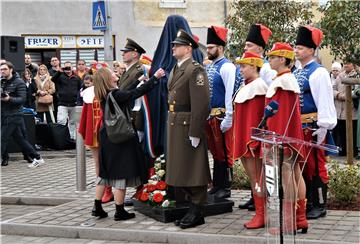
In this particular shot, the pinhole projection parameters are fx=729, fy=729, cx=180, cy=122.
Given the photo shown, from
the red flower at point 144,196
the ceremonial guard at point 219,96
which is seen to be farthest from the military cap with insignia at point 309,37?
the red flower at point 144,196

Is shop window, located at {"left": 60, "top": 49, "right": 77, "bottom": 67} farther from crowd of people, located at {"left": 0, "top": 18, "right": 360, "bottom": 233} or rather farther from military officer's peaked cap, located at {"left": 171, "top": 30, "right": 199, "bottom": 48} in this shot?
military officer's peaked cap, located at {"left": 171, "top": 30, "right": 199, "bottom": 48}

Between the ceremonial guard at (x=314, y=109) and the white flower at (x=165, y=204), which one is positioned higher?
the ceremonial guard at (x=314, y=109)

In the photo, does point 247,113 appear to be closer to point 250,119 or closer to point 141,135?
point 250,119

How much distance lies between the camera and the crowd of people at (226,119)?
290 inches

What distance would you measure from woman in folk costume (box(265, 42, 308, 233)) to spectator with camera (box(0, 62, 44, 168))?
23.9ft

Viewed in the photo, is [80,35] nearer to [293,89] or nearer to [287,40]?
[287,40]

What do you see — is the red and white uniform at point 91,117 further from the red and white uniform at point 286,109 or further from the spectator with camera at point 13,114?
the spectator with camera at point 13,114

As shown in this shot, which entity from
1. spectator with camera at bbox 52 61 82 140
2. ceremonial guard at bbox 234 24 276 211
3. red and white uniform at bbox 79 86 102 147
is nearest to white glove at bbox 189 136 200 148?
ceremonial guard at bbox 234 24 276 211

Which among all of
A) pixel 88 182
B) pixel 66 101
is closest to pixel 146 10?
pixel 66 101

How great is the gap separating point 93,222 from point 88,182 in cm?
321

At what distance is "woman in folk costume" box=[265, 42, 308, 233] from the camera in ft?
23.2

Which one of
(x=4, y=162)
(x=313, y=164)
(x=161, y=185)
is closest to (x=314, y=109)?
(x=313, y=164)

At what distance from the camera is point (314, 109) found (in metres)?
7.86

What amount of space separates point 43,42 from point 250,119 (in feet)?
61.9
